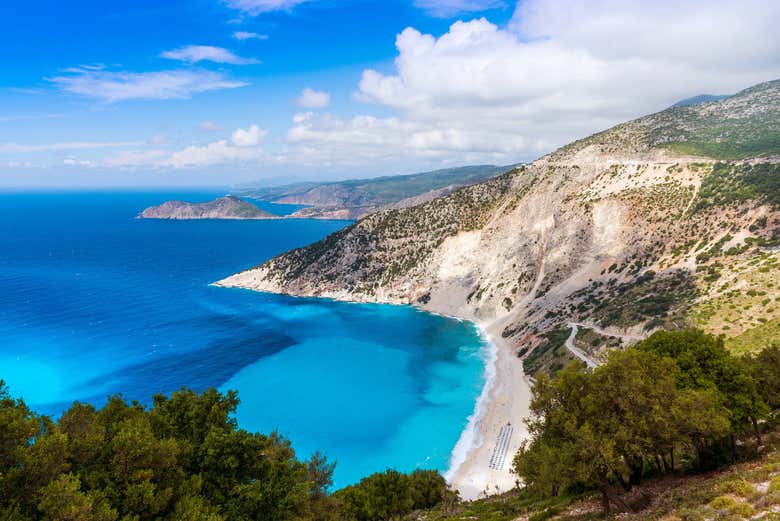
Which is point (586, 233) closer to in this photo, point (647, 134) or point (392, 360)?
point (647, 134)

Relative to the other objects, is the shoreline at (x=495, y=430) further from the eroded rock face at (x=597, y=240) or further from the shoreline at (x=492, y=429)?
the eroded rock face at (x=597, y=240)

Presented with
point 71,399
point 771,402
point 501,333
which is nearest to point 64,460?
point 771,402

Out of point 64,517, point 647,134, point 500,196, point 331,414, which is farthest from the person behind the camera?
point 500,196

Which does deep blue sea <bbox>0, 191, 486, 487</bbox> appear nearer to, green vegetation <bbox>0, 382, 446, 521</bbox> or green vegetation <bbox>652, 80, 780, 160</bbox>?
green vegetation <bbox>0, 382, 446, 521</bbox>

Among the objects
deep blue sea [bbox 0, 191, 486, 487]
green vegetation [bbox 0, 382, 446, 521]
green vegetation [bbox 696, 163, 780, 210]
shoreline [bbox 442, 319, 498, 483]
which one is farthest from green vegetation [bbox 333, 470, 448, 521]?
green vegetation [bbox 696, 163, 780, 210]

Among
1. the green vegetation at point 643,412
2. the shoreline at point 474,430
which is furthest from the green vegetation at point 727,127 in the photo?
A: the green vegetation at point 643,412

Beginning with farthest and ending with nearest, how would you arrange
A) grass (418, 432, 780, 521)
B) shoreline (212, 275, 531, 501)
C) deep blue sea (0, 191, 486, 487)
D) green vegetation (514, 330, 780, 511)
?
1. deep blue sea (0, 191, 486, 487)
2. shoreline (212, 275, 531, 501)
3. green vegetation (514, 330, 780, 511)
4. grass (418, 432, 780, 521)
